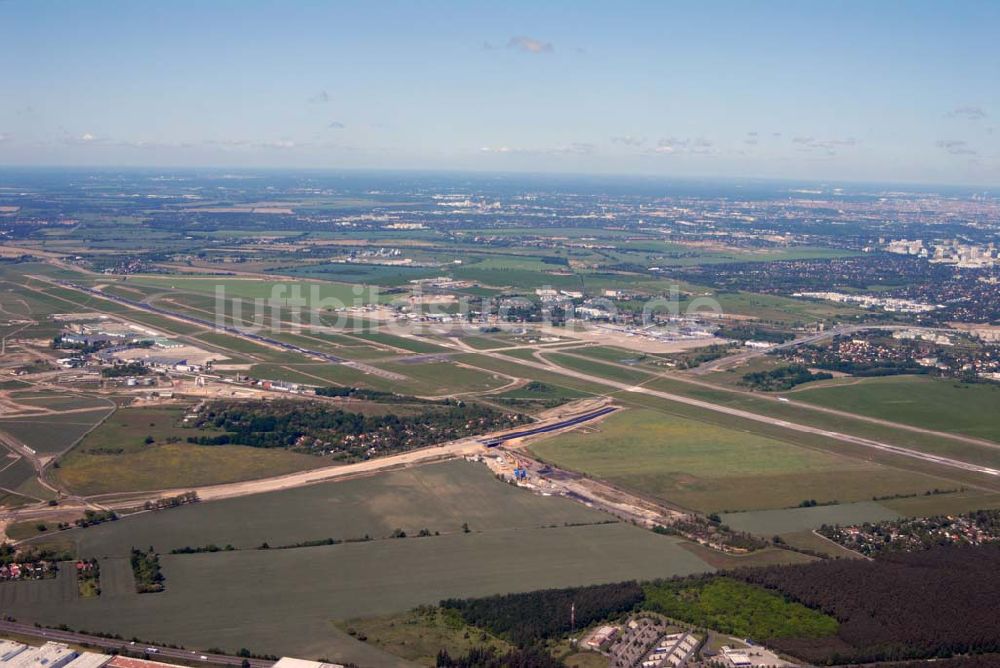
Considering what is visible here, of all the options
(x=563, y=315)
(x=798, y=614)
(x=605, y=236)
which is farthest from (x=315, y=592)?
(x=605, y=236)

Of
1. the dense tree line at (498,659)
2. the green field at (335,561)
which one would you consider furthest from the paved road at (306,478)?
the dense tree line at (498,659)

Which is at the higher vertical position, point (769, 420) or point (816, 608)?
point (769, 420)

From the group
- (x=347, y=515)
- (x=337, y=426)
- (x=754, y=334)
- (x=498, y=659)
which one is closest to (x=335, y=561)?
(x=347, y=515)

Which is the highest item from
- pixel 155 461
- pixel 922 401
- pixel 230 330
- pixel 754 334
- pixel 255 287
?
pixel 255 287

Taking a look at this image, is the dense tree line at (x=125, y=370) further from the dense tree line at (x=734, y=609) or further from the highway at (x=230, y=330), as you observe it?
the dense tree line at (x=734, y=609)

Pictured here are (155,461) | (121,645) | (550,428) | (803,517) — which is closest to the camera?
(121,645)

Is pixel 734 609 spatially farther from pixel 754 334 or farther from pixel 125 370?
pixel 754 334

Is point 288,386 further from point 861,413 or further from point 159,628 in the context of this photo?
point 861,413
